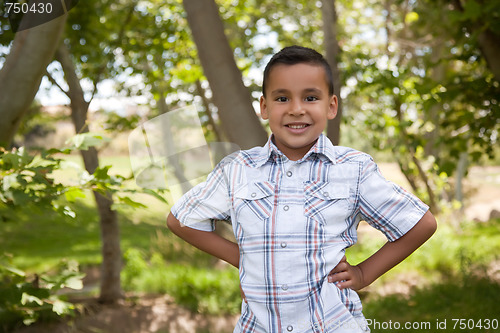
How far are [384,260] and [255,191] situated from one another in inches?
18.9

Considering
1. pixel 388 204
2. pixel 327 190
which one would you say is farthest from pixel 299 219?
pixel 388 204

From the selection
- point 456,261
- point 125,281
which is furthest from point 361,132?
point 125,281

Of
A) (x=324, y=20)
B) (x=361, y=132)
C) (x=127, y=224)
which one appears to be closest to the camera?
(x=324, y=20)

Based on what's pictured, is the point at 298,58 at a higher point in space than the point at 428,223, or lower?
higher

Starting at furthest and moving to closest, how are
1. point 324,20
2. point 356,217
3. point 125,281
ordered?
1. point 125,281
2. point 324,20
3. point 356,217

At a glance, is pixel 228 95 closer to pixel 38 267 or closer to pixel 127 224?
pixel 38 267

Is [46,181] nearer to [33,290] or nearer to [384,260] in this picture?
[33,290]

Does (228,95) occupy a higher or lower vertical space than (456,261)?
higher

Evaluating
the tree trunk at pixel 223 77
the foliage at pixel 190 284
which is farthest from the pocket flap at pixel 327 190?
the foliage at pixel 190 284

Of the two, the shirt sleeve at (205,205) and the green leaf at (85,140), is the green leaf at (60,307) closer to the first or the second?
the green leaf at (85,140)

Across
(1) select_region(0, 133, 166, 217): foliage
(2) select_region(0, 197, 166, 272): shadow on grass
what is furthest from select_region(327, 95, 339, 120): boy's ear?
(2) select_region(0, 197, 166, 272): shadow on grass

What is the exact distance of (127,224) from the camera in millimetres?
13078

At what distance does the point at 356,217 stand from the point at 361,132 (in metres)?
6.31

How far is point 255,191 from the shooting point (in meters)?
1.68
